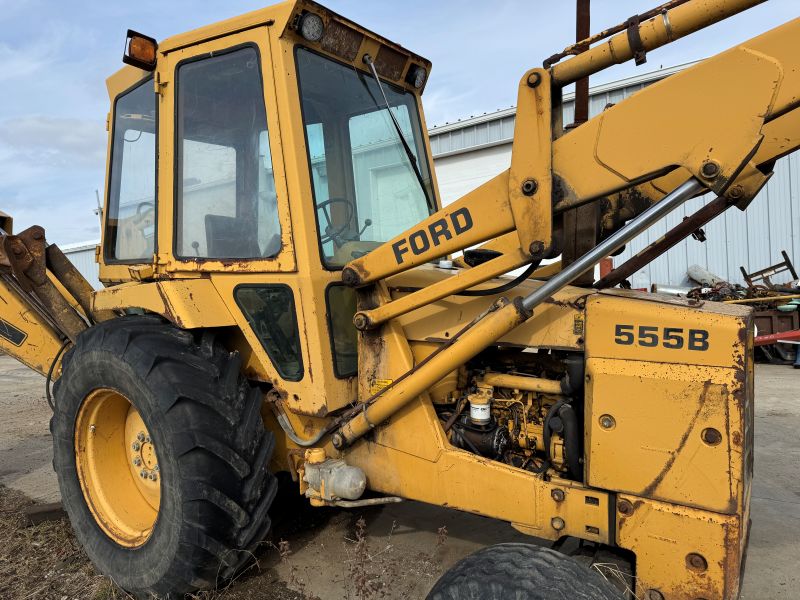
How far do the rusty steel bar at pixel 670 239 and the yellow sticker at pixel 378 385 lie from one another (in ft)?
3.37

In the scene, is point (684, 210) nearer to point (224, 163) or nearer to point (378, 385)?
point (378, 385)

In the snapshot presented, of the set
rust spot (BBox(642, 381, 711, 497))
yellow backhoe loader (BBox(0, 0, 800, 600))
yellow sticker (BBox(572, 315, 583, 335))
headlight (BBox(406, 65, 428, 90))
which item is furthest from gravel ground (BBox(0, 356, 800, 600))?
headlight (BBox(406, 65, 428, 90))

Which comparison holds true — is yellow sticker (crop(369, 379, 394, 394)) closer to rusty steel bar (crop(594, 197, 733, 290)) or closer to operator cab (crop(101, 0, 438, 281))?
operator cab (crop(101, 0, 438, 281))

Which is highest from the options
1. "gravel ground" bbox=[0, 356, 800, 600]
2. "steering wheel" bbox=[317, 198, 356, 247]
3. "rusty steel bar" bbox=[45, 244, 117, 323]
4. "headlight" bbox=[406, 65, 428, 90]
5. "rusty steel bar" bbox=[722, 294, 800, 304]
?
"headlight" bbox=[406, 65, 428, 90]

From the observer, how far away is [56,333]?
3871mm

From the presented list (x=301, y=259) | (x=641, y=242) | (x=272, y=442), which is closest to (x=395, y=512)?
(x=272, y=442)

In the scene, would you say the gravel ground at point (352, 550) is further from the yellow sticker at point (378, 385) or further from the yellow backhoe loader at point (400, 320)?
the yellow sticker at point (378, 385)

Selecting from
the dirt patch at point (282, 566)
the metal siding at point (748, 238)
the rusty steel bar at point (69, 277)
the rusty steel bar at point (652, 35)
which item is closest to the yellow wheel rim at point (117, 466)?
the dirt patch at point (282, 566)

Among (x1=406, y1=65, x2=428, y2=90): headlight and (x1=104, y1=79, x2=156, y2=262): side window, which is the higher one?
(x1=406, y1=65, x2=428, y2=90): headlight

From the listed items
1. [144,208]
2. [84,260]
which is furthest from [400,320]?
[84,260]

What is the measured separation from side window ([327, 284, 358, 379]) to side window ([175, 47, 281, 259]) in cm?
34

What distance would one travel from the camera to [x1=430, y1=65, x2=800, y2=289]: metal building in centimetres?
1146

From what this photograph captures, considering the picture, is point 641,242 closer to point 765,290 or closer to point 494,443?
point 765,290

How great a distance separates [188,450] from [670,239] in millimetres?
2306
